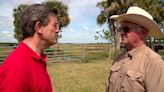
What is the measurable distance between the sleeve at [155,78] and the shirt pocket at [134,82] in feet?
0.19

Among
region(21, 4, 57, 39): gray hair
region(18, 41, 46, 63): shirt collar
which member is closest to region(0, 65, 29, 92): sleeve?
region(18, 41, 46, 63): shirt collar

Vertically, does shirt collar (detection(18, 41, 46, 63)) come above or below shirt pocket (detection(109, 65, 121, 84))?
above

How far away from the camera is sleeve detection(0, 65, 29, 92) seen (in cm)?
254

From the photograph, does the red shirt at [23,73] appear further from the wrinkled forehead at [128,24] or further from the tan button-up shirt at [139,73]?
the wrinkled forehead at [128,24]

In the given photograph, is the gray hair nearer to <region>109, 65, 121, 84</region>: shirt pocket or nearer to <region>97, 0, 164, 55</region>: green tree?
<region>109, 65, 121, 84</region>: shirt pocket

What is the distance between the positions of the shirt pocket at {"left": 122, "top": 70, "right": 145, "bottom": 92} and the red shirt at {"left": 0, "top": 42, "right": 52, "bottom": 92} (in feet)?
3.27

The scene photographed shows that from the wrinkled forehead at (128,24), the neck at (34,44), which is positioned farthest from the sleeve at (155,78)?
the neck at (34,44)

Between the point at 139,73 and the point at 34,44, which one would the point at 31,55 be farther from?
the point at 139,73

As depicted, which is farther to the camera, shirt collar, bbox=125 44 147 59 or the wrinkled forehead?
the wrinkled forehead

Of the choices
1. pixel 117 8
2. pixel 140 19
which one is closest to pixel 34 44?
pixel 140 19

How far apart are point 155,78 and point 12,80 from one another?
5.01ft

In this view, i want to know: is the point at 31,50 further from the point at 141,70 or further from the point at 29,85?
the point at 141,70

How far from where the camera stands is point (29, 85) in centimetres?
264

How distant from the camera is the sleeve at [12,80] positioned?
8.35ft
